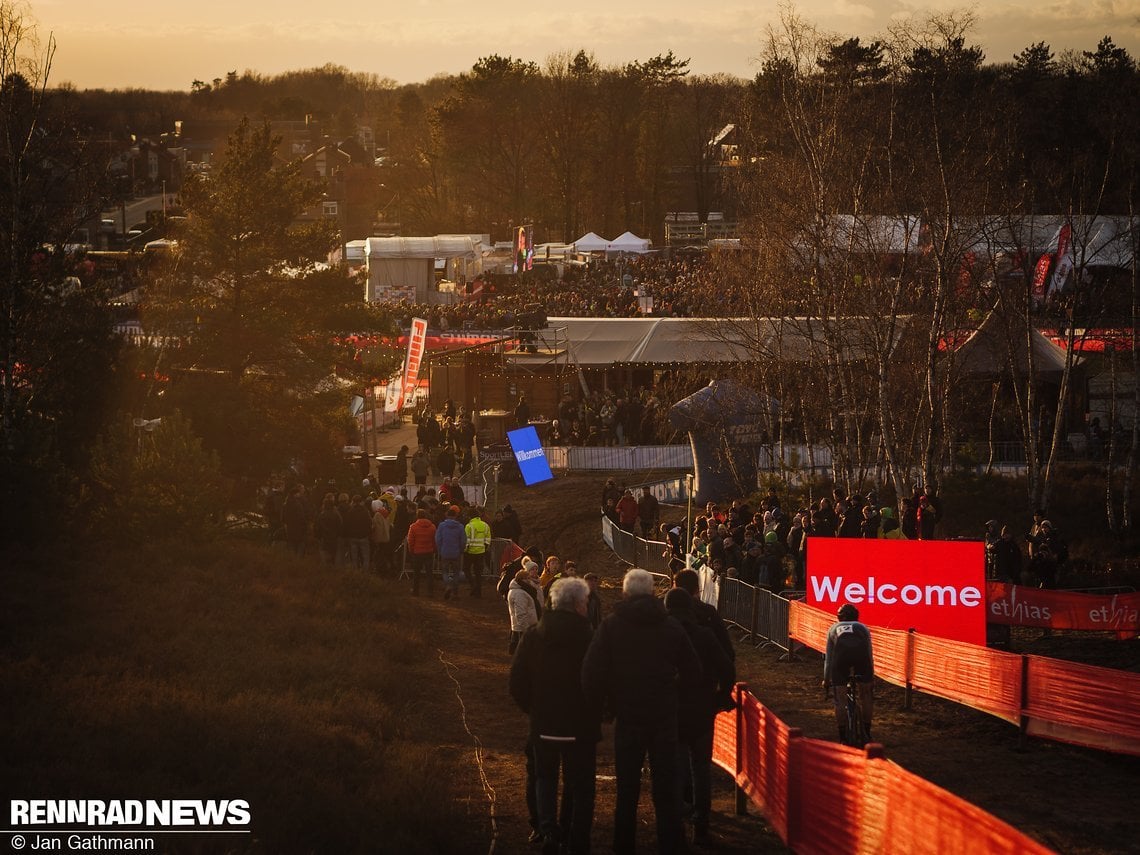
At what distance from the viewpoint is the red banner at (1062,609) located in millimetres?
21047

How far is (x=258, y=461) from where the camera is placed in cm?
3341

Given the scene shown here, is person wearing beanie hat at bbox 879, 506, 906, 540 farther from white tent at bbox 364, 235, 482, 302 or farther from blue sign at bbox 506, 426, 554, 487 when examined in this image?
white tent at bbox 364, 235, 482, 302

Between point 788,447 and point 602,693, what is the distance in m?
31.7

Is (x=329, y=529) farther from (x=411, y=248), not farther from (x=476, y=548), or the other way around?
(x=411, y=248)

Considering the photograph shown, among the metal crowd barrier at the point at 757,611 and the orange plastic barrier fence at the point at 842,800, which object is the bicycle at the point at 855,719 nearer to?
the orange plastic barrier fence at the point at 842,800

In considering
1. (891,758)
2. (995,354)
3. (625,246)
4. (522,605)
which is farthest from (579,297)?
(891,758)

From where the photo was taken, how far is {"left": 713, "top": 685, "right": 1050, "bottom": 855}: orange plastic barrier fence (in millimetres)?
6895

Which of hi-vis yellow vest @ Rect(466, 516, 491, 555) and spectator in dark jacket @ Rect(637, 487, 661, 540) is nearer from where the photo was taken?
hi-vis yellow vest @ Rect(466, 516, 491, 555)

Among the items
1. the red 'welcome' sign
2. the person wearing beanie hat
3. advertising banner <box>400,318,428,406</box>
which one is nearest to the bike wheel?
the red 'welcome' sign

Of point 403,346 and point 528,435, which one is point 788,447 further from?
point 403,346

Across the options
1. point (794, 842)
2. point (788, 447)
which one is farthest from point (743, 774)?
point (788, 447)

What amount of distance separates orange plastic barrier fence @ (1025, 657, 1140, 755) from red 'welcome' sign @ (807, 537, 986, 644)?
3153mm

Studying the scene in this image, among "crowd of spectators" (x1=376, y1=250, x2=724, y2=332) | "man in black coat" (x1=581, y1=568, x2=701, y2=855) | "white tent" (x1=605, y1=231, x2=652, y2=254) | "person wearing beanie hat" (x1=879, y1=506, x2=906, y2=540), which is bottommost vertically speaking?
"person wearing beanie hat" (x1=879, y1=506, x2=906, y2=540)

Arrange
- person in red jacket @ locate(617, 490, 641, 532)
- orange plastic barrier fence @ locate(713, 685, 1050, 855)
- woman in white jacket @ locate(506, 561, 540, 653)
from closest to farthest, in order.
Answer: orange plastic barrier fence @ locate(713, 685, 1050, 855), woman in white jacket @ locate(506, 561, 540, 653), person in red jacket @ locate(617, 490, 641, 532)
